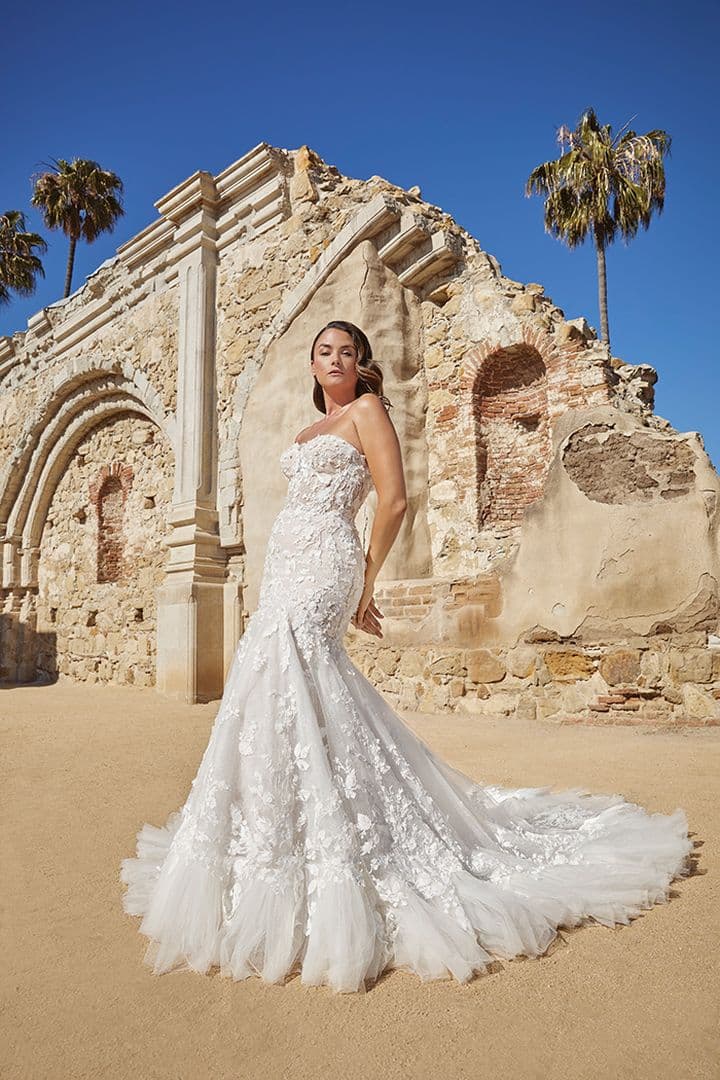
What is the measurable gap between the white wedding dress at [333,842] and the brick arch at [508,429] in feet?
14.8

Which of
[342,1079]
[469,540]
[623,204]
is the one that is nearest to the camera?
[342,1079]

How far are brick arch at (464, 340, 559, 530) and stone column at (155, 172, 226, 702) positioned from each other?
3.17m

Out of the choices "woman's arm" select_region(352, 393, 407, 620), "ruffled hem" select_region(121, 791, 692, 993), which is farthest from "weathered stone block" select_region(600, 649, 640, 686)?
"woman's arm" select_region(352, 393, 407, 620)

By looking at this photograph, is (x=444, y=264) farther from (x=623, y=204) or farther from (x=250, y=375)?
(x=623, y=204)

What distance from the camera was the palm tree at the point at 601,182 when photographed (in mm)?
14312

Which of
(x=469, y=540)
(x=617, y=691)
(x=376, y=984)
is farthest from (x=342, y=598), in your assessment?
(x=469, y=540)

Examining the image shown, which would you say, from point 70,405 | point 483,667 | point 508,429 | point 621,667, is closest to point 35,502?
point 70,405

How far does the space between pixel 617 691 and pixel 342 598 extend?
340 cm

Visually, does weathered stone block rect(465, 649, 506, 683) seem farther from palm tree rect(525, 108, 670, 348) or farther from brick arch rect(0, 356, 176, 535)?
palm tree rect(525, 108, 670, 348)

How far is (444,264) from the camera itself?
7.02 metres

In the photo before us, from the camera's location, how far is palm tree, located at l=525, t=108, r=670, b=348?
1431 cm

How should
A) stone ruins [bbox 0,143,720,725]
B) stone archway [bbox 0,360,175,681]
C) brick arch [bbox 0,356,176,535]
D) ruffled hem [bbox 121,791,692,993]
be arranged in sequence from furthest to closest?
stone archway [bbox 0,360,175,681]
brick arch [bbox 0,356,176,535]
stone ruins [bbox 0,143,720,725]
ruffled hem [bbox 121,791,692,993]

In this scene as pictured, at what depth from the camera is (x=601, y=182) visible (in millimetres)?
14508

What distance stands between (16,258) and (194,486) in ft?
42.0
